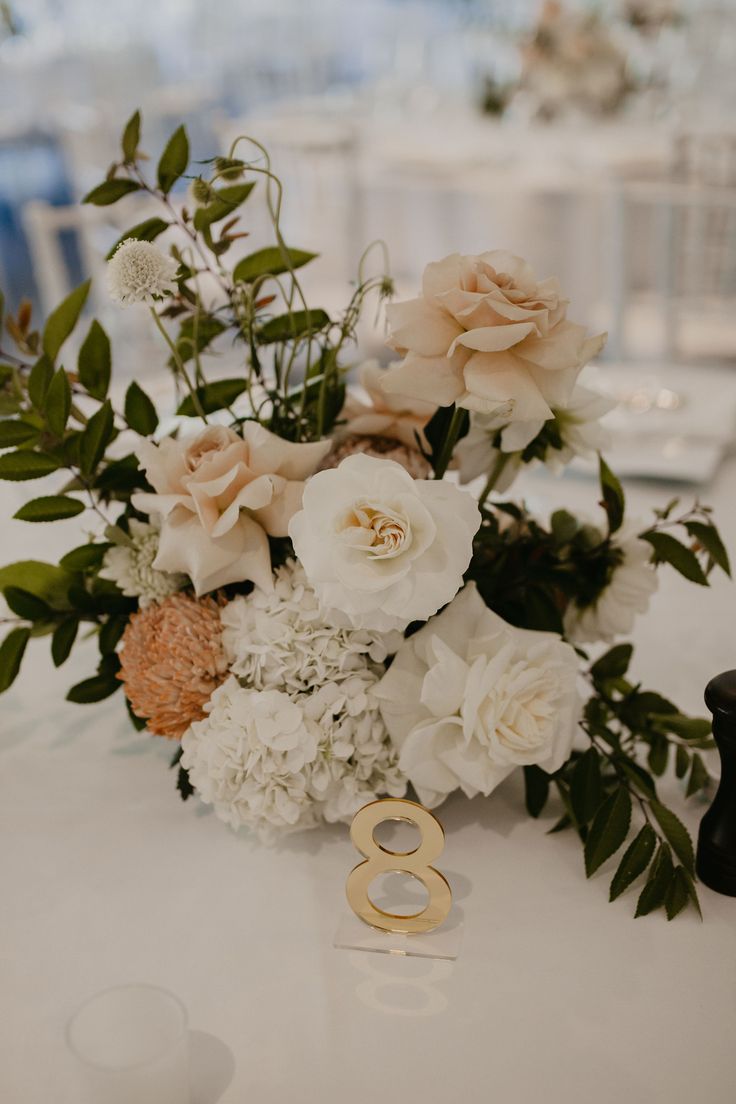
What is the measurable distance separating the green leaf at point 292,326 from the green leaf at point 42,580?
0.27 metres

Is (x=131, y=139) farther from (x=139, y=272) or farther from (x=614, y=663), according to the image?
(x=614, y=663)

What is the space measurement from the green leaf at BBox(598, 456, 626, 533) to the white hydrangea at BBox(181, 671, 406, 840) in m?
0.27

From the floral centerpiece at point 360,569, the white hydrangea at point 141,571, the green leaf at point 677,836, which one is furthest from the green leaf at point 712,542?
the white hydrangea at point 141,571

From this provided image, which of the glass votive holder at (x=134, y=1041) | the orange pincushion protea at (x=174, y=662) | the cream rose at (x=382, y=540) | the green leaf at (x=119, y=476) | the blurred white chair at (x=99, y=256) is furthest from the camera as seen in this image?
the blurred white chair at (x=99, y=256)

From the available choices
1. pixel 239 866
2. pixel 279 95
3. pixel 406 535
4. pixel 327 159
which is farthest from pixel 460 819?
pixel 279 95

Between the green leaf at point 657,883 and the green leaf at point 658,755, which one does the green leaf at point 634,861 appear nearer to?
the green leaf at point 657,883

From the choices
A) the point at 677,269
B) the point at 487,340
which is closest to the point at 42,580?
the point at 487,340

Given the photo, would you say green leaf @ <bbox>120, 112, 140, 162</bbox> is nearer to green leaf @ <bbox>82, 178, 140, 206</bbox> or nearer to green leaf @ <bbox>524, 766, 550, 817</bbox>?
green leaf @ <bbox>82, 178, 140, 206</bbox>

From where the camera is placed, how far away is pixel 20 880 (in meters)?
0.77

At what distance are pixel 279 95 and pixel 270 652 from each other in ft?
24.4

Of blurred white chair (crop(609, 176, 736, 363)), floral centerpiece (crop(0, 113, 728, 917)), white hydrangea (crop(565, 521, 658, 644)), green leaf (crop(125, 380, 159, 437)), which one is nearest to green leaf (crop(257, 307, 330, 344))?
floral centerpiece (crop(0, 113, 728, 917))

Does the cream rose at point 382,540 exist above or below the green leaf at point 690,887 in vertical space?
above

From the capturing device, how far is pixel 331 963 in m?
0.68

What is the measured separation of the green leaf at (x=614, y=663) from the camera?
864mm
